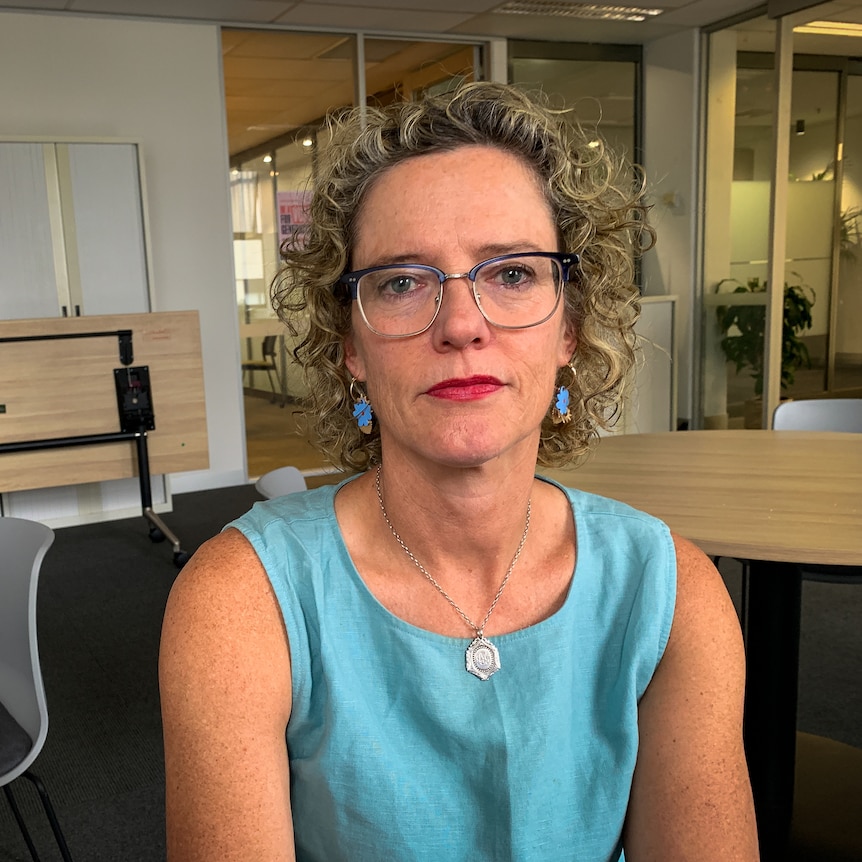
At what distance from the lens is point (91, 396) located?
16.0ft

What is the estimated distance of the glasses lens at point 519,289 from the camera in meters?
1.08

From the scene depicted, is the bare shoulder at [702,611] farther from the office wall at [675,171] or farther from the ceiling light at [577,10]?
the office wall at [675,171]

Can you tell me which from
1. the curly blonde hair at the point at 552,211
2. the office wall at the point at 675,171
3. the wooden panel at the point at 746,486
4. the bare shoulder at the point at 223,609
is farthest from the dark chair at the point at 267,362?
the bare shoulder at the point at 223,609

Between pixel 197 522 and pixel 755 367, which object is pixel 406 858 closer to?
pixel 197 522

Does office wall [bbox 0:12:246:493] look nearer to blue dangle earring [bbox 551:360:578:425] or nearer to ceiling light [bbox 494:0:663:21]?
ceiling light [bbox 494:0:663:21]

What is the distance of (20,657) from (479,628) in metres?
1.23

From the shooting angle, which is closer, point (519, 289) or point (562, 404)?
point (519, 289)

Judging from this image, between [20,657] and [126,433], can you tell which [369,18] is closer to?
[126,433]

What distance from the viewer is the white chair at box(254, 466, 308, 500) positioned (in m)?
2.05

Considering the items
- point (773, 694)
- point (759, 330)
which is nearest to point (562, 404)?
point (773, 694)

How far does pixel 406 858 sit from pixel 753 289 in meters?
6.49

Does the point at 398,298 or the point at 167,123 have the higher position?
the point at 167,123

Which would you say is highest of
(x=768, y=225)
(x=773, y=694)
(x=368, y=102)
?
(x=368, y=102)

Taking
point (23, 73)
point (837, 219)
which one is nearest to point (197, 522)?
point (23, 73)
